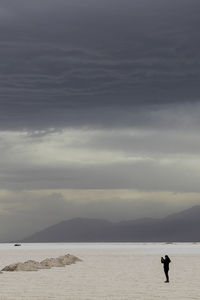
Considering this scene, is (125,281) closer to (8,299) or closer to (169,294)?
(169,294)

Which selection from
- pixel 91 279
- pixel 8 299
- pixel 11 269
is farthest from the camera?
pixel 11 269

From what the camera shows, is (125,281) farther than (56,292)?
Yes

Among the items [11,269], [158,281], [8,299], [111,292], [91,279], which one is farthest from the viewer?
[11,269]

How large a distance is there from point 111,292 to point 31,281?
908cm

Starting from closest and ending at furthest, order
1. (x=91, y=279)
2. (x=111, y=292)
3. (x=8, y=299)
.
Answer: (x=8, y=299) → (x=111, y=292) → (x=91, y=279)

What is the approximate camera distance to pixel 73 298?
28.4m

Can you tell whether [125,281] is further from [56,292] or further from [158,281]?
[56,292]

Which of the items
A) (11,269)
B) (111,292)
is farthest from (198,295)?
(11,269)

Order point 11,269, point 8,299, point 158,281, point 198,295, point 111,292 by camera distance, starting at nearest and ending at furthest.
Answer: point 8,299 < point 198,295 < point 111,292 < point 158,281 < point 11,269

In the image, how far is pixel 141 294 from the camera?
98.6ft

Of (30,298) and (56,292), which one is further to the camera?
(56,292)

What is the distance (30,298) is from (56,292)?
350 cm

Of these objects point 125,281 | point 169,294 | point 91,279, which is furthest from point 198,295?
point 91,279

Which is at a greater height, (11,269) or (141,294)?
(11,269)
